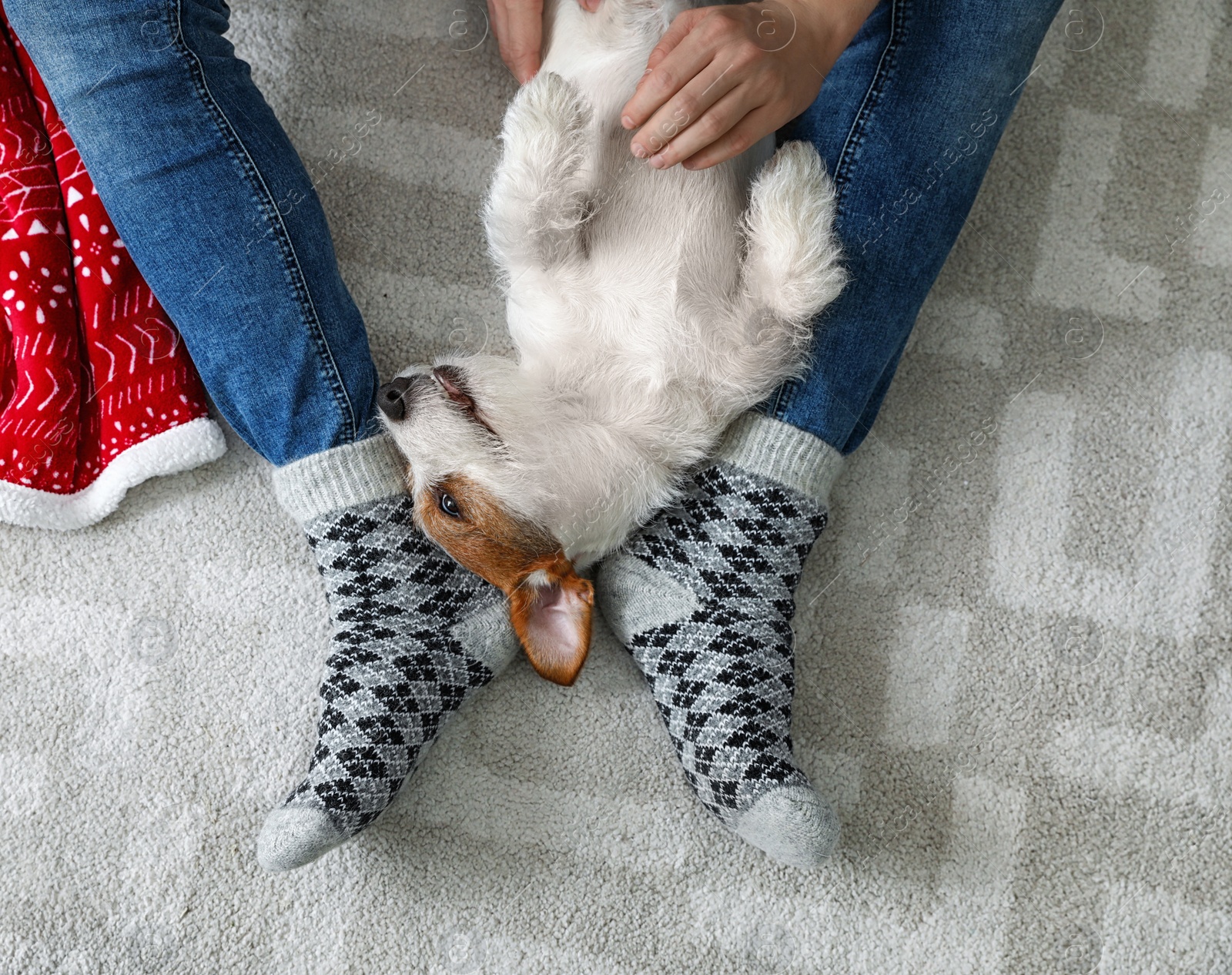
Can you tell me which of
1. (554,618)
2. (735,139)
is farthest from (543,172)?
(554,618)

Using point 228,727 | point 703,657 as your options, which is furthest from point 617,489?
point 228,727

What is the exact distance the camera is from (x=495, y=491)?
1.25 meters

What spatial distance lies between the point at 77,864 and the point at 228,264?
0.99 metres

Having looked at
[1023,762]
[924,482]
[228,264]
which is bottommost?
[1023,762]

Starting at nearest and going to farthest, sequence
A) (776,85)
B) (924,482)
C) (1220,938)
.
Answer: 1. (776,85)
2. (1220,938)
3. (924,482)

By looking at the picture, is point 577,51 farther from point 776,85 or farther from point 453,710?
point 453,710

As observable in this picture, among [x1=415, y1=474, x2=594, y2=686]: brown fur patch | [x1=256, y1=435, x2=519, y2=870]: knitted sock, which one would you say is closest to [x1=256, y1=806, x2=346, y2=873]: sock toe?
[x1=256, y1=435, x2=519, y2=870]: knitted sock

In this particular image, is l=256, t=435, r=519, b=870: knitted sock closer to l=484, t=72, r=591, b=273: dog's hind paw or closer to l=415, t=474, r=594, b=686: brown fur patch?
l=415, t=474, r=594, b=686: brown fur patch

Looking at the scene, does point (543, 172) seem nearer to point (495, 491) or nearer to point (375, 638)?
point (495, 491)

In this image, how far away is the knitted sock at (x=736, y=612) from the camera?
1392 mm

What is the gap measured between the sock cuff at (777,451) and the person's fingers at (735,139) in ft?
1.27

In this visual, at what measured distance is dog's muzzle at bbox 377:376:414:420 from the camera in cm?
132

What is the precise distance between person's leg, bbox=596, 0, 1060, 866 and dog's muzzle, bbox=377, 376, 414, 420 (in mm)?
432

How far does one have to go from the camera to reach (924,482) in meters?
1.62
